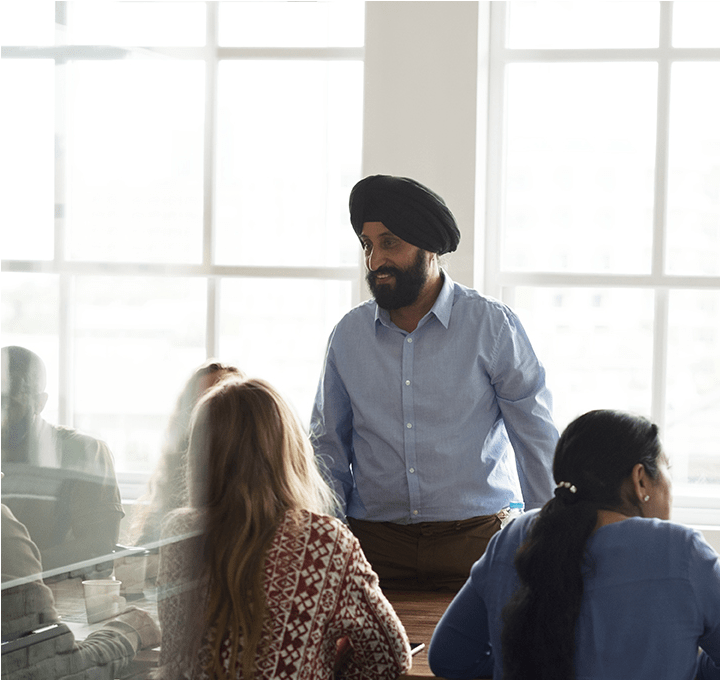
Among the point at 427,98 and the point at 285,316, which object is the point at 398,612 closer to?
the point at 285,316

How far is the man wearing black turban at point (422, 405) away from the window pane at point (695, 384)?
1.52m

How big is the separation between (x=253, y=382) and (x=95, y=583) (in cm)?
46

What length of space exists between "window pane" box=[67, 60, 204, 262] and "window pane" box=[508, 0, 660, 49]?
104 inches

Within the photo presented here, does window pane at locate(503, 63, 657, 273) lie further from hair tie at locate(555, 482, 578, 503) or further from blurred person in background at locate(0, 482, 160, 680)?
blurred person in background at locate(0, 482, 160, 680)

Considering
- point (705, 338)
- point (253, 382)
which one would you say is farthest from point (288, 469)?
point (705, 338)

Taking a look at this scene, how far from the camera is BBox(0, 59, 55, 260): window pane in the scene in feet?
3.40

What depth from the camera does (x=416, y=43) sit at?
10.6ft

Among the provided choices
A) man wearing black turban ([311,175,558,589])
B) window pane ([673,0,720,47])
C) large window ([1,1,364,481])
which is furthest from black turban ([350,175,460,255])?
window pane ([673,0,720,47])

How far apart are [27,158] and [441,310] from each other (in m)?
1.41

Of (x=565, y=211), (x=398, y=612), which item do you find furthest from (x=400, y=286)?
(x=565, y=211)

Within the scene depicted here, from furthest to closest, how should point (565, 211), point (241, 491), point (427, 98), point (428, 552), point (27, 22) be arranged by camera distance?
point (565, 211), point (427, 98), point (428, 552), point (241, 491), point (27, 22)

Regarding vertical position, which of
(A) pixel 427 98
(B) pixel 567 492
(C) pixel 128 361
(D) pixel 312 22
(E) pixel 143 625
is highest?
(D) pixel 312 22

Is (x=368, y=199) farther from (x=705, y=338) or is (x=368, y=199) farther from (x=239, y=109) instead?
(x=705, y=338)

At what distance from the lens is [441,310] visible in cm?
230
